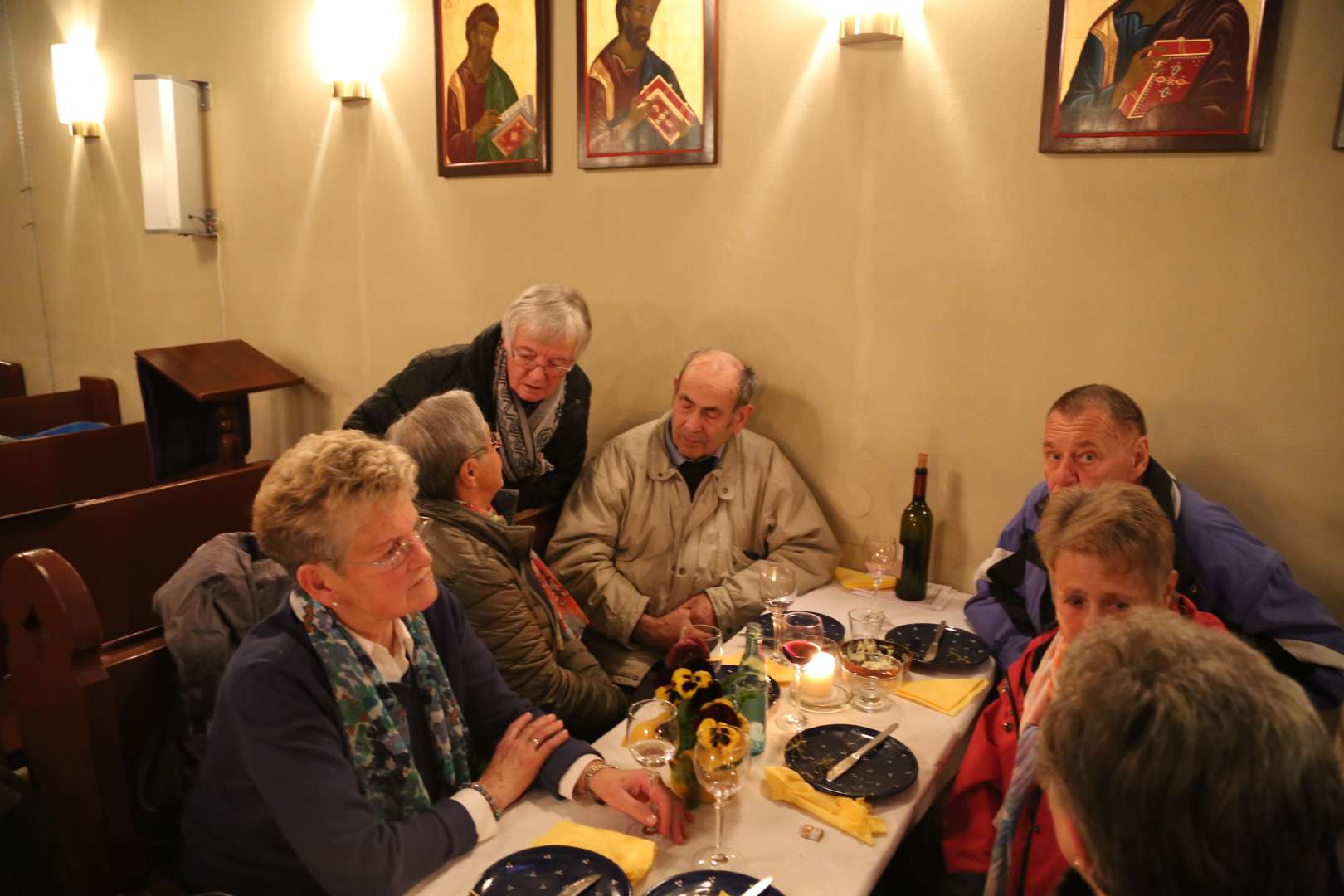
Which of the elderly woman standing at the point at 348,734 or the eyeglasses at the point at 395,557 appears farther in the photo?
the eyeglasses at the point at 395,557

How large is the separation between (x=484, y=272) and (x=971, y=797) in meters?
2.69

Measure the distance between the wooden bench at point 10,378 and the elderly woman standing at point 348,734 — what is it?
5.18 m

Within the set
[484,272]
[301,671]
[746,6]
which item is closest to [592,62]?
[746,6]

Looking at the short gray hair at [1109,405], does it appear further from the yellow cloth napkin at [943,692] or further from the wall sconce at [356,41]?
the wall sconce at [356,41]

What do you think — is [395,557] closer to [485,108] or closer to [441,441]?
[441,441]

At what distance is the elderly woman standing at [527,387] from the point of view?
2732 mm

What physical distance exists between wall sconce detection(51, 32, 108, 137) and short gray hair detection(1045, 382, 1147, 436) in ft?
16.7

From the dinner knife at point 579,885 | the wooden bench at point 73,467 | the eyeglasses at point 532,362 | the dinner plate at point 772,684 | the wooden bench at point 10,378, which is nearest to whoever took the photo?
the dinner knife at point 579,885

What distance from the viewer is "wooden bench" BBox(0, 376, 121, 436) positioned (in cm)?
429

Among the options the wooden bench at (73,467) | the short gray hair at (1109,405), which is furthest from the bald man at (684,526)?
the wooden bench at (73,467)

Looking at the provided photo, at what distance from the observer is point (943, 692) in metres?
1.97

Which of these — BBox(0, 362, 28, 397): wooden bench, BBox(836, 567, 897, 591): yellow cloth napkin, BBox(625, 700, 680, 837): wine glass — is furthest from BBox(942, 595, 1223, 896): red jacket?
BBox(0, 362, 28, 397): wooden bench

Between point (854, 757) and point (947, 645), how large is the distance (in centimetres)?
67

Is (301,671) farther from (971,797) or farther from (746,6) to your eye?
(746,6)
